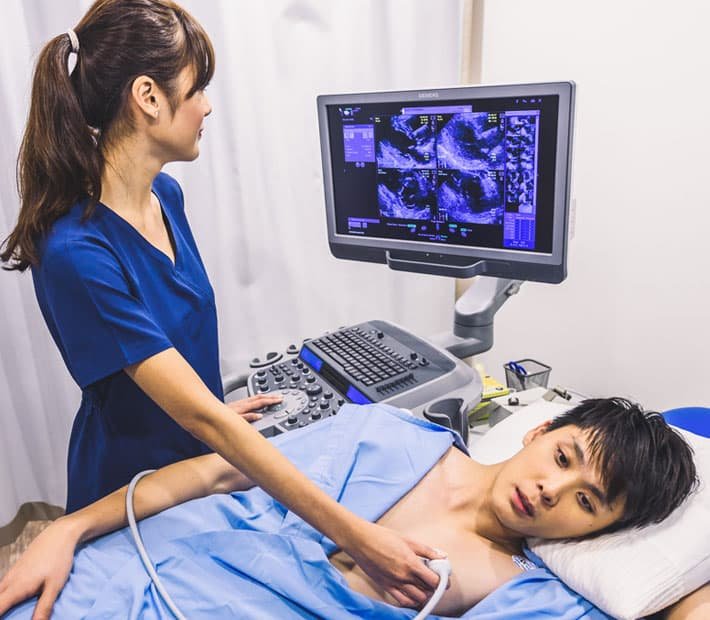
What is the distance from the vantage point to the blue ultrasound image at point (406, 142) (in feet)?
4.39

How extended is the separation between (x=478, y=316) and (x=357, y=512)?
0.60 m

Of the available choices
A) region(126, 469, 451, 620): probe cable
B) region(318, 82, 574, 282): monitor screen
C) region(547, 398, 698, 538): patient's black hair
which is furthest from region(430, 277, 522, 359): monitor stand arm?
region(126, 469, 451, 620): probe cable

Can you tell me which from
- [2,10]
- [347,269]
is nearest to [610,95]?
[347,269]

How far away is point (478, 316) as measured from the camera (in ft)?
4.84

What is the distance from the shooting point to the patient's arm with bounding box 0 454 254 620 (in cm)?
87

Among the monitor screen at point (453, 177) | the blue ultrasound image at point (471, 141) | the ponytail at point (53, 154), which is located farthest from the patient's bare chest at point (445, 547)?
the ponytail at point (53, 154)

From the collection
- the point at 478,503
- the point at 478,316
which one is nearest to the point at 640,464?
the point at 478,503

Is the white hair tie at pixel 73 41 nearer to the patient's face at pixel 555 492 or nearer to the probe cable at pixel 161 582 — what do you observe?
the probe cable at pixel 161 582

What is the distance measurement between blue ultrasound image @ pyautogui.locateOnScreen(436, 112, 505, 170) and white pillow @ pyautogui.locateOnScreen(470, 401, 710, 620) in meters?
0.69

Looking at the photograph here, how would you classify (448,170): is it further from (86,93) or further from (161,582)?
(161,582)

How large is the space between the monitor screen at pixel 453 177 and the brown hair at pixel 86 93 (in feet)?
1.69

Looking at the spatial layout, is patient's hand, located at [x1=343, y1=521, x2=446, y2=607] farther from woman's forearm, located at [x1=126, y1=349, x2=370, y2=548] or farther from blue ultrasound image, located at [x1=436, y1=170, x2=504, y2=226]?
blue ultrasound image, located at [x1=436, y1=170, x2=504, y2=226]

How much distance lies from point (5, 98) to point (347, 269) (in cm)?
112

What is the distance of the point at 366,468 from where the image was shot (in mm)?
1121
